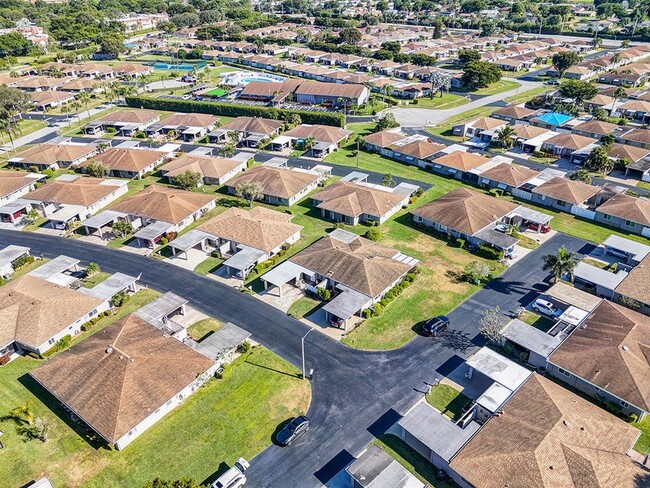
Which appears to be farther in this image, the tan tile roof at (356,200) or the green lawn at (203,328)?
the tan tile roof at (356,200)

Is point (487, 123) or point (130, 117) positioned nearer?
point (487, 123)

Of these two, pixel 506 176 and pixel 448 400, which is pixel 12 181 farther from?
pixel 506 176

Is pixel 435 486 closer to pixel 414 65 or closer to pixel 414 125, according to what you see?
pixel 414 125

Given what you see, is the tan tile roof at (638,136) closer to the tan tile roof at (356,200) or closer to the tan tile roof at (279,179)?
the tan tile roof at (356,200)

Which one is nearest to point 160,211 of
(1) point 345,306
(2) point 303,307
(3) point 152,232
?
(3) point 152,232

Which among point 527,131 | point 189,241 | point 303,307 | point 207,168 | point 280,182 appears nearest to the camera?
point 303,307

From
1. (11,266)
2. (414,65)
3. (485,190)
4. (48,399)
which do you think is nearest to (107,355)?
(48,399)

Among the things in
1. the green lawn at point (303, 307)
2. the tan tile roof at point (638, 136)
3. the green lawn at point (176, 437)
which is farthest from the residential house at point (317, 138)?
the green lawn at point (176, 437)

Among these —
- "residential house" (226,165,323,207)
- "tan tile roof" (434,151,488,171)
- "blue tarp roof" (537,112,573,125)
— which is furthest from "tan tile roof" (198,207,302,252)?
"blue tarp roof" (537,112,573,125)
